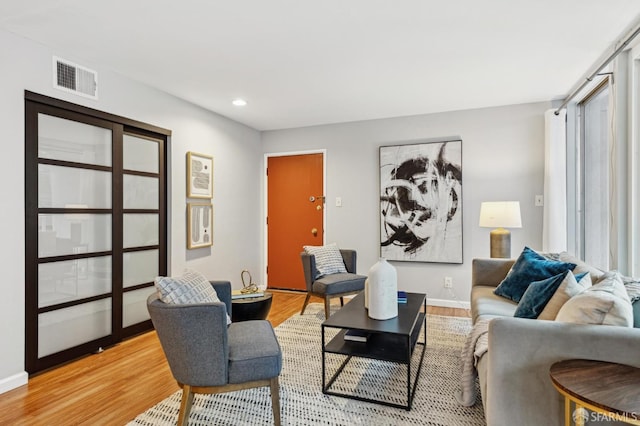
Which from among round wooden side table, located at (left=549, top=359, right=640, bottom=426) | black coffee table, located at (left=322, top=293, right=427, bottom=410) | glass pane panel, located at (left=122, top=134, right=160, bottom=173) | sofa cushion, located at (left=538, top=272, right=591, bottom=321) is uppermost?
glass pane panel, located at (left=122, top=134, right=160, bottom=173)

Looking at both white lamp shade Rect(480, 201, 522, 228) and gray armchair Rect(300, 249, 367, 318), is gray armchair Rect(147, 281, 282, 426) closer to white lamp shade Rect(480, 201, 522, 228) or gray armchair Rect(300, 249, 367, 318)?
gray armchair Rect(300, 249, 367, 318)

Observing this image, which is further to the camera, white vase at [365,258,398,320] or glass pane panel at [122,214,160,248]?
glass pane panel at [122,214,160,248]

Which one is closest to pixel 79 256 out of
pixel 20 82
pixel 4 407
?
pixel 4 407

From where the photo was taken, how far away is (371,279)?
8.03ft

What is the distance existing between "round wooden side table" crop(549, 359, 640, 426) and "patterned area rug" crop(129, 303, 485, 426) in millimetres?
772

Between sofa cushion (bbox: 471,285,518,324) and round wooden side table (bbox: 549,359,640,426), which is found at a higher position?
round wooden side table (bbox: 549,359,640,426)

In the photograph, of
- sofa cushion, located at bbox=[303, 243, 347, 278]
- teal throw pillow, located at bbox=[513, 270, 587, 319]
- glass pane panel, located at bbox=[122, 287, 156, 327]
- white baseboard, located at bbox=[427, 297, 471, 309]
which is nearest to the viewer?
teal throw pillow, located at bbox=[513, 270, 587, 319]

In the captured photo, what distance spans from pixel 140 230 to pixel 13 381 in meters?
1.47

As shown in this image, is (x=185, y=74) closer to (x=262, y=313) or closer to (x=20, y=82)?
(x=20, y=82)

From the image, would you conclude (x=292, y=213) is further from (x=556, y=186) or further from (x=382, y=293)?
(x=556, y=186)

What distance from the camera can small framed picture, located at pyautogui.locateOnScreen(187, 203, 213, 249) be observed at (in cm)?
398

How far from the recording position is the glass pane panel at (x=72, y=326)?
2.70 meters

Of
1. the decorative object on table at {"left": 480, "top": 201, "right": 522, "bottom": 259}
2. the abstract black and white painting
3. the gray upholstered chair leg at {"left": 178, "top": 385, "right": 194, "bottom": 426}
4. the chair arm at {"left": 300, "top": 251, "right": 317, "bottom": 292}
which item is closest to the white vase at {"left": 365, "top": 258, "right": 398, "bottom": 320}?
the gray upholstered chair leg at {"left": 178, "top": 385, "right": 194, "bottom": 426}

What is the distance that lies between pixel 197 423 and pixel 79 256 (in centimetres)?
177
